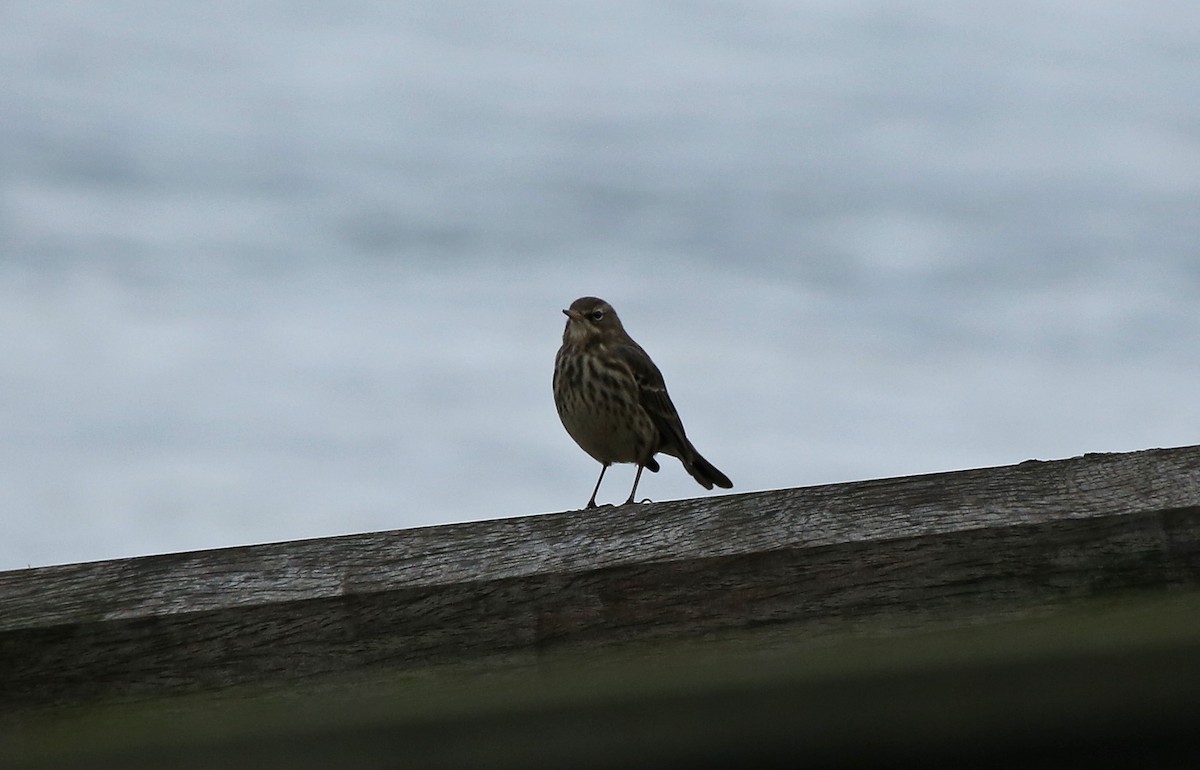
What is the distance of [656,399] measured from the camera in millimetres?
7289

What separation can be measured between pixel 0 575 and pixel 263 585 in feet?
1.76

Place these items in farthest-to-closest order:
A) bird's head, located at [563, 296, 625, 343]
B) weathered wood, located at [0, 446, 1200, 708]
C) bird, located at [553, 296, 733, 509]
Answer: bird's head, located at [563, 296, 625, 343], bird, located at [553, 296, 733, 509], weathered wood, located at [0, 446, 1200, 708]

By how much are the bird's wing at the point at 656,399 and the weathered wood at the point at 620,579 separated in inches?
184

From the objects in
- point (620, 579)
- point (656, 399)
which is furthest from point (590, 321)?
point (620, 579)

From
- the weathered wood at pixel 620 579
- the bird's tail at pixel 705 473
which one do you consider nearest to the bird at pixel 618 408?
the bird's tail at pixel 705 473

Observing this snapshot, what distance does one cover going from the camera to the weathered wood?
2273mm

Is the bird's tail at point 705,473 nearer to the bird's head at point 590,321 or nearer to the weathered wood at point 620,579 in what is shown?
the bird's head at point 590,321

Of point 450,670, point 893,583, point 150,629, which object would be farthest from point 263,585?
point 893,583

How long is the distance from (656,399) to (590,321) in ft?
2.49

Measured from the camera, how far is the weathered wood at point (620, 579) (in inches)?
89.5

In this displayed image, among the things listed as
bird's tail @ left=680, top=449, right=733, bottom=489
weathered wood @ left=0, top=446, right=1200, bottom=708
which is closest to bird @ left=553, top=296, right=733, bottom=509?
bird's tail @ left=680, top=449, right=733, bottom=489

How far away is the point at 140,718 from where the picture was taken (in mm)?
2391

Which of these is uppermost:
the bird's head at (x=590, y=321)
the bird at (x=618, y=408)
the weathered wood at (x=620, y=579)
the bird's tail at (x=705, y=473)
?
the bird's head at (x=590, y=321)

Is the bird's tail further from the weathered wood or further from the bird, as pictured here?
the weathered wood
